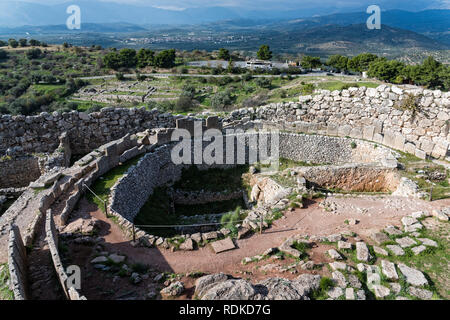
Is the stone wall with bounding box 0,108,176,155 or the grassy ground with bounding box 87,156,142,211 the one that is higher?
the stone wall with bounding box 0,108,176,155

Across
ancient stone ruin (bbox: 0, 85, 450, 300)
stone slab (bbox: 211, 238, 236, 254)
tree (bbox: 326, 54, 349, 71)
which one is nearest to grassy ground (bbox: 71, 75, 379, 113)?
tree (bbox: 326, 54, 349, 71)

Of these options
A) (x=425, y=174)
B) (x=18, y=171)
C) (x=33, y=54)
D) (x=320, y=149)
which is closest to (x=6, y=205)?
(x=18, y=171)

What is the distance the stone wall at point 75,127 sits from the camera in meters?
13.6

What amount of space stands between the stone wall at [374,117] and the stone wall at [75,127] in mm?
4600

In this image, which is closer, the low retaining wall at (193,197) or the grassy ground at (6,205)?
the grassy ground at (6,205)

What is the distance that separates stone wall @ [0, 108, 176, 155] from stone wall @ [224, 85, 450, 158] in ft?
15.1

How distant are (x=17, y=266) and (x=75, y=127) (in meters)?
9.17

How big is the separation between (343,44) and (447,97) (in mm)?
147634

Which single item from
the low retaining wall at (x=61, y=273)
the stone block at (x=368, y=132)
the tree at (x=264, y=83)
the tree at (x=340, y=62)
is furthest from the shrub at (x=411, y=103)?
the tree at (x=340, y=62)

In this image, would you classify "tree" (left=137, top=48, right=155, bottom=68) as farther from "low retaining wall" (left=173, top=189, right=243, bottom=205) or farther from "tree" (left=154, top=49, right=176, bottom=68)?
"low retaining wall" (left=173, top=189, right=243, bottom=205)

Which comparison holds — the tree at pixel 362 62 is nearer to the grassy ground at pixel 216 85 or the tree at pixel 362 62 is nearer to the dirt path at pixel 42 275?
the grassy ground at pixel 216 85

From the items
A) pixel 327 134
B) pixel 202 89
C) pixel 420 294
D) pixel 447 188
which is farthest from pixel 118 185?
pixel 202 89

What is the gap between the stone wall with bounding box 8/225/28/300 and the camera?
238 inches

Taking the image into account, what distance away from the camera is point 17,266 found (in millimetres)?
6680
